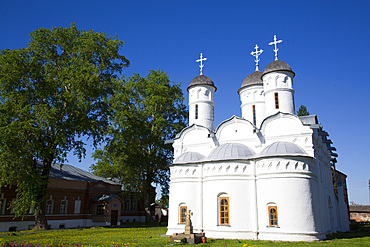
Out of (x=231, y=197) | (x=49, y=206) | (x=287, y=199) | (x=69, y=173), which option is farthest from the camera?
(x=69, y=173)

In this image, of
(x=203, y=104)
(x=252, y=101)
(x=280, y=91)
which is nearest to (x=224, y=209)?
(x=203, y=104)

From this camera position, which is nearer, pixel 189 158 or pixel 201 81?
pixel 189 158

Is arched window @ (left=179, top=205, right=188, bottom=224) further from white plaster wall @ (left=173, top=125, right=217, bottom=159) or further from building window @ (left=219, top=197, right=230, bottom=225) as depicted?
white plaster wall @ (left=173, top=125, right=217, bottom=159)

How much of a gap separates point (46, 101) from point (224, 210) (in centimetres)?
1552

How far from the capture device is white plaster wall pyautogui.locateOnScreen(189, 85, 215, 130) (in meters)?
22.9

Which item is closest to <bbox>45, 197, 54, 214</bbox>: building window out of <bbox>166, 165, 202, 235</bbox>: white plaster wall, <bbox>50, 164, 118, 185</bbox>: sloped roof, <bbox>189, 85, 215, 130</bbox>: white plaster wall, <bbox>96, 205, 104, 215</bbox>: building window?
<bbox>50, 164, 118, 185</bbox>: sloped roof

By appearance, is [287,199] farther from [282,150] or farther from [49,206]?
[49,206]

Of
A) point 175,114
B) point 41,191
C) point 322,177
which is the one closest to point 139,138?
point 175,114

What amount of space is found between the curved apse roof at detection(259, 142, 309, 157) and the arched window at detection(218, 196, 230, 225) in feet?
11.1

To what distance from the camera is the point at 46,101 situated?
2292cm

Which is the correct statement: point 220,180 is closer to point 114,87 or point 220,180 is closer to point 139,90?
point 114,87

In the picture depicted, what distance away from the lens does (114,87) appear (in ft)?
84.3

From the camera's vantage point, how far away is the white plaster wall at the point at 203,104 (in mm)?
22906

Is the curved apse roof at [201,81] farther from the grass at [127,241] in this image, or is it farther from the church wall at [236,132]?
the grass at [127,241]
